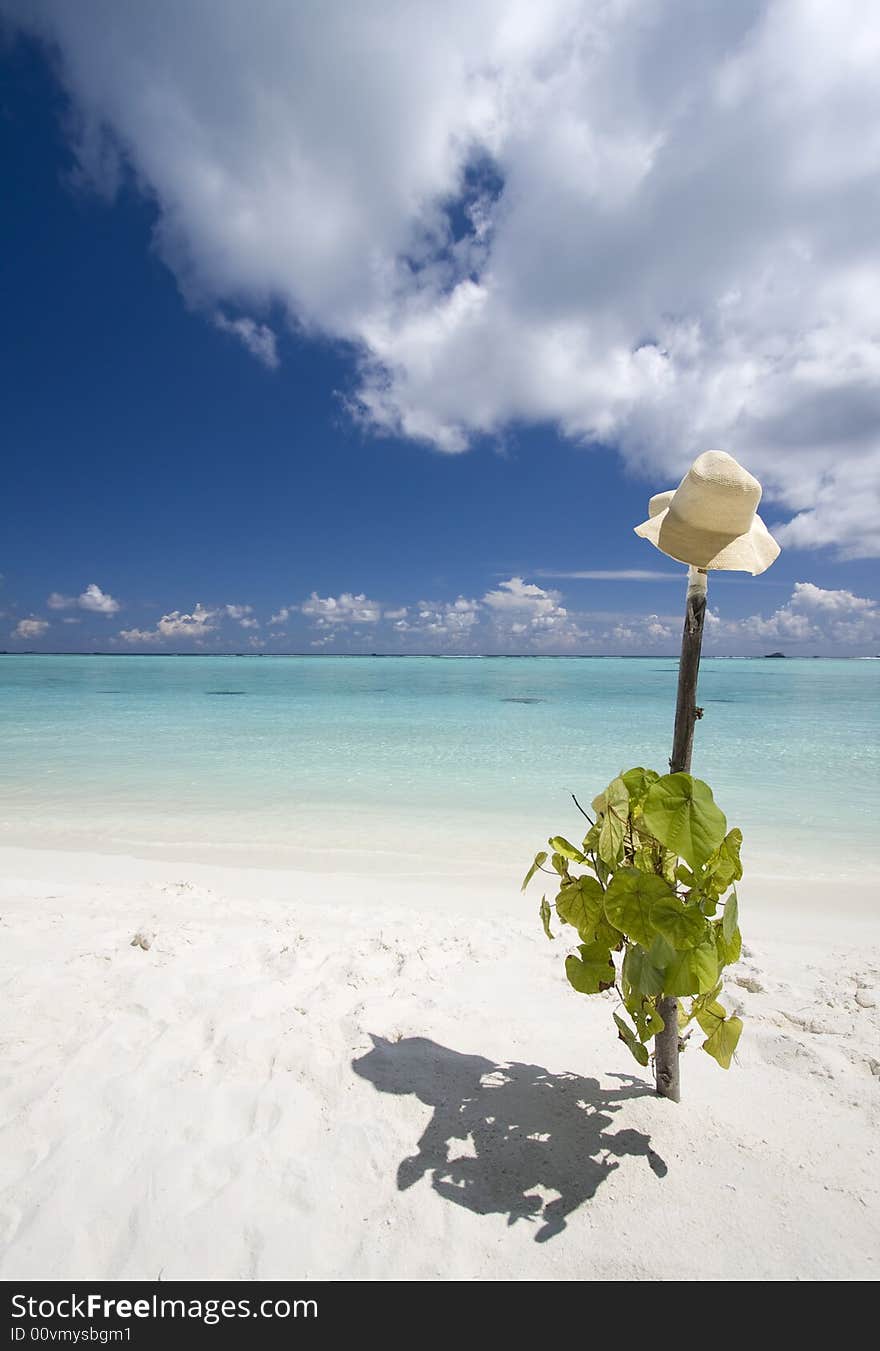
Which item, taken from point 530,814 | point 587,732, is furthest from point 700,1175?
point 587,732

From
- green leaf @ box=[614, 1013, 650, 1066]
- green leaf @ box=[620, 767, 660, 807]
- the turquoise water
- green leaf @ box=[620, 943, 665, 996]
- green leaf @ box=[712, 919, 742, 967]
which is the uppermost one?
green leaf @ box=[620, 767, 660, 807]

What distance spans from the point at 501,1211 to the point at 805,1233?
1.06 m

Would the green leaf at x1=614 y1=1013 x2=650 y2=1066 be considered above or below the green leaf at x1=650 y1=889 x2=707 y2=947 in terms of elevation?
below

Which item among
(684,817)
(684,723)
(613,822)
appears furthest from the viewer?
(684,723)

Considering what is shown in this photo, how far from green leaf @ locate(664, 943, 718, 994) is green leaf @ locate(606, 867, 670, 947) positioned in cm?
11

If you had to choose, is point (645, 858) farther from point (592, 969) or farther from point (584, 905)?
point (592, 969)

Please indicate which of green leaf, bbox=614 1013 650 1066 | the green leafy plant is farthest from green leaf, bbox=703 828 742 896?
green leaf, bbox=614 1013 650 1066

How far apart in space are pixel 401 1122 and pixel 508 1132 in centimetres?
47

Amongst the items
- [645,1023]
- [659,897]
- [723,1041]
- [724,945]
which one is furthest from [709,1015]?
[659,897]

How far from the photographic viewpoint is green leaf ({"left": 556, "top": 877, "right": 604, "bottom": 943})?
234cm

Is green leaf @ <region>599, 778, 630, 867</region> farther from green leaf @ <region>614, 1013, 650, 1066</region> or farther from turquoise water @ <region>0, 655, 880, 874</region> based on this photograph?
turquoise water @ <region>0, 655, 880, 874</region>

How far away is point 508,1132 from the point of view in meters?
2.63

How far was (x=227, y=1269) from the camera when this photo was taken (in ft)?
6.72
